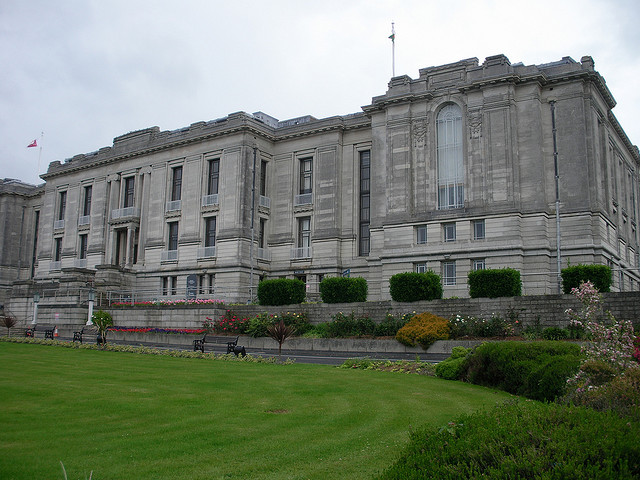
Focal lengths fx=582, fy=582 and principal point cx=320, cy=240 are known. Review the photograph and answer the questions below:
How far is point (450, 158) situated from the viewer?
3759 cm

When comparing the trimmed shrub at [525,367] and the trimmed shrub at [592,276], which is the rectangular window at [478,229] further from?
the trimmed shrub at [525,367]

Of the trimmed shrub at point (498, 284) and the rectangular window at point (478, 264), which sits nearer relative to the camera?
the trimmed shrub at point (498, 284)

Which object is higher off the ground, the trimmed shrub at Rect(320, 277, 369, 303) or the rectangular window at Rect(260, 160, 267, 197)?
the rectangular window at Rect(260, 160, 267, 197)

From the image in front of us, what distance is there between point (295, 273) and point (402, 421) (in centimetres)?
3469

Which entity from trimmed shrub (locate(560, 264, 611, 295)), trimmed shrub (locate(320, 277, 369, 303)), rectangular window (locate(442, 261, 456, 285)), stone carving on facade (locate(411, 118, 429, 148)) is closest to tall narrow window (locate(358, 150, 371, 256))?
stone carving on facade (locate(411, 118, 429, 148))

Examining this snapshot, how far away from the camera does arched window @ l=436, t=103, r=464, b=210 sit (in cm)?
3694

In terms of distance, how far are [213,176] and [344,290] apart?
65.7 ft

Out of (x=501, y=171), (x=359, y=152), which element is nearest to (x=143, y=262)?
(x=359, y=152)

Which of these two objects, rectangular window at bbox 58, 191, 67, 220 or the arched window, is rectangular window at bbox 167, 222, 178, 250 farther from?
the arched window

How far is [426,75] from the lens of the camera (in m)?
39.1

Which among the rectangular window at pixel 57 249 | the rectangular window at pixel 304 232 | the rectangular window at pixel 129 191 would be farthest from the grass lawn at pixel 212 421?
the rectangular window at pixel 57 249

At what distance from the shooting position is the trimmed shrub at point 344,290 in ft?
99.7

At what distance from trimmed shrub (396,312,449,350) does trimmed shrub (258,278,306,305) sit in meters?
8.50

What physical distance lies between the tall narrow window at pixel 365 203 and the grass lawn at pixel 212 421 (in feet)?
88.4
